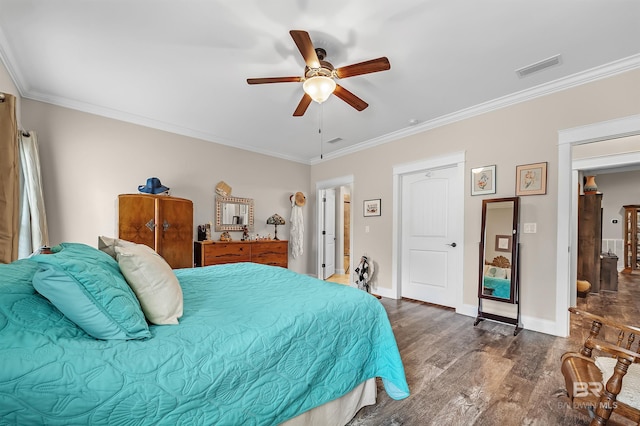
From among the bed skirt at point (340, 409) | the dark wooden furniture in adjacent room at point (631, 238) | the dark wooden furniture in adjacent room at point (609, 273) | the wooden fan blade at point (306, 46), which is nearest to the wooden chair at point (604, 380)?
the bed skirt at point (340, 409)

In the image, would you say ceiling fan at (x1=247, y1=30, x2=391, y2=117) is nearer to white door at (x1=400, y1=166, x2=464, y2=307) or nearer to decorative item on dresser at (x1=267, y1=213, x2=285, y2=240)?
white door at (x1=400, y1=166, x2=464, y2=307)

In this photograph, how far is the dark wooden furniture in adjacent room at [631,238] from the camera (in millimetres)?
6590

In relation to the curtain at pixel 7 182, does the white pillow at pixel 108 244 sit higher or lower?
lower

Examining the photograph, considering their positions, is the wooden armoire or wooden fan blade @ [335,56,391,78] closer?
wooden fan blade @ [335,56,391,78]

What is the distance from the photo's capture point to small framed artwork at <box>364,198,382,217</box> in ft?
14.8

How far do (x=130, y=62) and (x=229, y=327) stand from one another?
263cm

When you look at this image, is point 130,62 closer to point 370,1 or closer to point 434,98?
point 370,1

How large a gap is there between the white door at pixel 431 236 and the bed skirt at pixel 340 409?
2.39m

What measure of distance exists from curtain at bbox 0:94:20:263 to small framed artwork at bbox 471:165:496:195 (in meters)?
4.36

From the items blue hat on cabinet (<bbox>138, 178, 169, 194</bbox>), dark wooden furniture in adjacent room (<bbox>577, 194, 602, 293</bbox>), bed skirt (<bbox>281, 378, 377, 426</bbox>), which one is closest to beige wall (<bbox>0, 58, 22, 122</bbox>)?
blue hat on cabinet (<bbox>138, 178, 169, 194</bbox>)

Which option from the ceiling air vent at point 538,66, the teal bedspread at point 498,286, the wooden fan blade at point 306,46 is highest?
the ceiling air vent at point 538,66

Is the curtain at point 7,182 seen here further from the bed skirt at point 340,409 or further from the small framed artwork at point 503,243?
the small framed artwork at point 503,243

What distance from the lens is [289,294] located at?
166 centimetres

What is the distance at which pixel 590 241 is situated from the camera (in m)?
4.71
